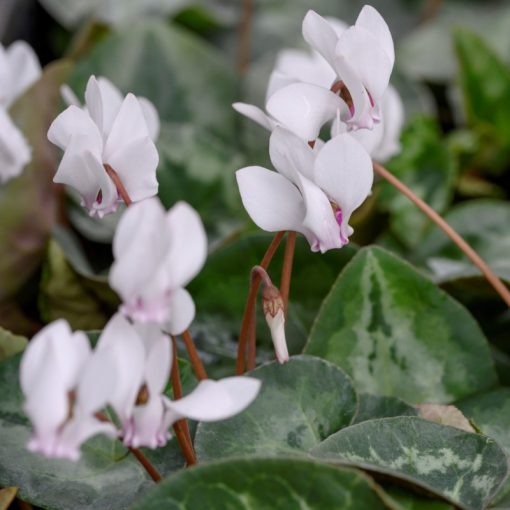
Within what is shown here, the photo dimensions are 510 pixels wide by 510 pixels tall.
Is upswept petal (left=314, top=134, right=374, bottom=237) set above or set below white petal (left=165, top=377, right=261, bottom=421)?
above

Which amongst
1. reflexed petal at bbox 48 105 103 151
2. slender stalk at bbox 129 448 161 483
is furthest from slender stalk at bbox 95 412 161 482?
reflexed petal at bbox 48 105 103 151

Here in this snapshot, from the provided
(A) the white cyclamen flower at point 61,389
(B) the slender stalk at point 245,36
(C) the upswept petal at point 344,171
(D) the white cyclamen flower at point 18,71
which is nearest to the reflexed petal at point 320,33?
(C) the upswept petal at point 344,171

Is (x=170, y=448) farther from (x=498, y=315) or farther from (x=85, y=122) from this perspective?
(x=498, y=315)

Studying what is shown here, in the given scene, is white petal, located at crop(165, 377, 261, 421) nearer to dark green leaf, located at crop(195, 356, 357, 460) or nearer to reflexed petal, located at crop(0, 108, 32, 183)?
dark green leaf, located at crop(195, 356, 357, 460)

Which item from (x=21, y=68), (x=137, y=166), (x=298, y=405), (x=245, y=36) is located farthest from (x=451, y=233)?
(x=245, y=36)

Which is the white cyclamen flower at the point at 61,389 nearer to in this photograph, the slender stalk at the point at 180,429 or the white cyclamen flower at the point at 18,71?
the slender stalk at the point at 180,429

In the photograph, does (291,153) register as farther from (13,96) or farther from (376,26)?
(13,96)
